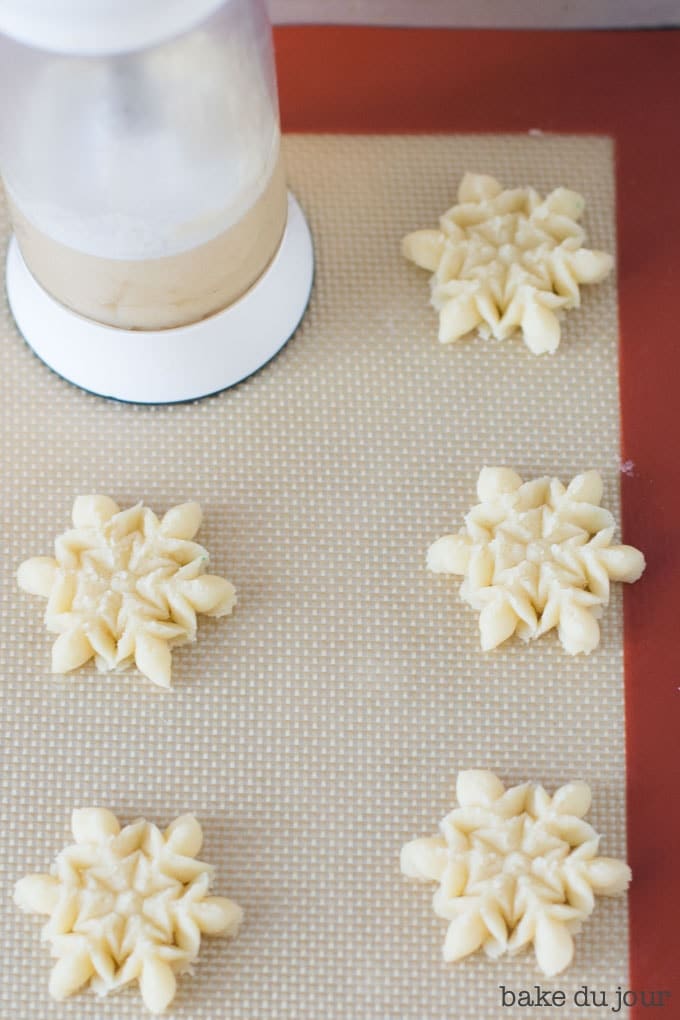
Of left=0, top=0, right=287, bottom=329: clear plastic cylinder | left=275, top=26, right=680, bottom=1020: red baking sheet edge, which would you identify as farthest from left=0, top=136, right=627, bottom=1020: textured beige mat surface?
left=0, top=0, right=287, bottom=329: clear plastic cylinder

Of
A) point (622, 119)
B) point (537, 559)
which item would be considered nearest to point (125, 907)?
point (537, 559)

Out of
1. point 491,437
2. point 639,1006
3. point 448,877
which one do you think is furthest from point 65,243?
point 639,1006

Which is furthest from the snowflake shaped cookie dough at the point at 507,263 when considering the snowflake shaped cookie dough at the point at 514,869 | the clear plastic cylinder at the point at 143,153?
the snowflake shaped cookie dough at the point at 514,869

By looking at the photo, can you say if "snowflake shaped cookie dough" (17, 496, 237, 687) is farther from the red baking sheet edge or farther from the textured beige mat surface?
the red baking sheet edge

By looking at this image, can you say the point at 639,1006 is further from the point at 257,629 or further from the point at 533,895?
the point at 257,629

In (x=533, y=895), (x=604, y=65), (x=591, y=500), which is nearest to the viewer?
(x=533, y=895)

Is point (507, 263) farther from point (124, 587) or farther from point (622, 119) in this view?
point (124, 587)

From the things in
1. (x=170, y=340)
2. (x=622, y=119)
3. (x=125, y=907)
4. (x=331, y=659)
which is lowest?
(x=125, y=907)
